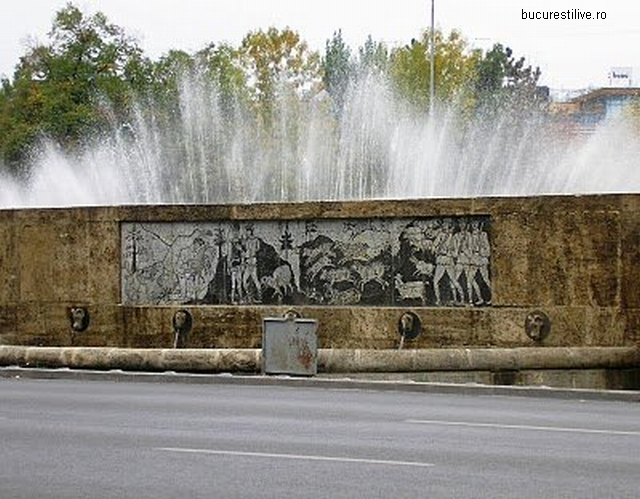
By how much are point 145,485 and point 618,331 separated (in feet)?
39.1

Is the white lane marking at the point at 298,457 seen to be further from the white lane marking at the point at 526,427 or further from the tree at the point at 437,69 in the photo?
the tree at the point at 437,69

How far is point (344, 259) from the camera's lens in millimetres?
24641

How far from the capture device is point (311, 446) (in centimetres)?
1436

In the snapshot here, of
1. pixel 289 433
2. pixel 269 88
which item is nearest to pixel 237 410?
pixel 289 433

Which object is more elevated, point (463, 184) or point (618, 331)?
point (463, 184)

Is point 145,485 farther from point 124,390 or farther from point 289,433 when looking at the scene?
point 124,390

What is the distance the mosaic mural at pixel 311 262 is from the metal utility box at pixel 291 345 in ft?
5.77

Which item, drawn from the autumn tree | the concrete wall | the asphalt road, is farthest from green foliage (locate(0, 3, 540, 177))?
the asphalt road

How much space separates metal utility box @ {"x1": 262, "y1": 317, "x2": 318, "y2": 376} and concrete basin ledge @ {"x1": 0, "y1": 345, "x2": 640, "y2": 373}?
1.05 feet

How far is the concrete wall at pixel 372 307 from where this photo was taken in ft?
75.0

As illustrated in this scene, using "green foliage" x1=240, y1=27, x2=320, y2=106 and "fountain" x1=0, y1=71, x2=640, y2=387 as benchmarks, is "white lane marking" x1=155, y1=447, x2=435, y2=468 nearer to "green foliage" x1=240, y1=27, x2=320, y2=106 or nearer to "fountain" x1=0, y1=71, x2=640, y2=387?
"fountain" x1=0, y1=71, x2=640, y2=387

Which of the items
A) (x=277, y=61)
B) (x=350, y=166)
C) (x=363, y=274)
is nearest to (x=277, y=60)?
(x=277, y=61)

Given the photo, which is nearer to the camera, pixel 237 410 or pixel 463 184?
pixel 237 410

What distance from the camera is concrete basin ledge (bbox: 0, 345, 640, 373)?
22.5m
